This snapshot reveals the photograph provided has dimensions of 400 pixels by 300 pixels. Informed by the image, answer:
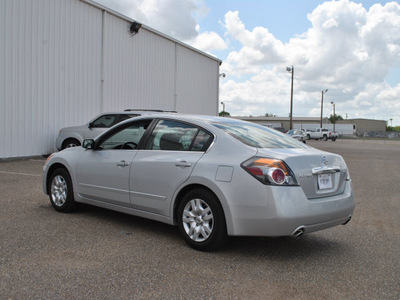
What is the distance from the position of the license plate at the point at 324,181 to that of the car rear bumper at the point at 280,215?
18cm

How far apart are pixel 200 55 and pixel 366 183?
18.2 meters

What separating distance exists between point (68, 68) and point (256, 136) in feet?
43.8

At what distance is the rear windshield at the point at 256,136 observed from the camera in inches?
181

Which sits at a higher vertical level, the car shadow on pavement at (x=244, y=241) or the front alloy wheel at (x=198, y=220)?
the front alloy wheel at (x=198, y=220)

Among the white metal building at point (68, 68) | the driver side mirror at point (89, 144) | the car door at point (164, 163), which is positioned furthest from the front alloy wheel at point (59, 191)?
the white metal building at point (68, 68)

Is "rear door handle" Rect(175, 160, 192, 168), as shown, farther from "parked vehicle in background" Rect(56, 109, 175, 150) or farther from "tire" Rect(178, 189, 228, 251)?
"parked vehicle in background" Rect(56, 109, 175, 150)

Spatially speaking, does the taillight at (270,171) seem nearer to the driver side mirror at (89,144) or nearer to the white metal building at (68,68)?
the driver side mirror at (89,144)

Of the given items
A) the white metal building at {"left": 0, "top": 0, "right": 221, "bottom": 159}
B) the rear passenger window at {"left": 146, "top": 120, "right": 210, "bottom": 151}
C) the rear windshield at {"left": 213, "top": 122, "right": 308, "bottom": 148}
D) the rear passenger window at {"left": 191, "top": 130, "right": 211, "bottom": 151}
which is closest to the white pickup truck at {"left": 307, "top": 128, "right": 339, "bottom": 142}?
the white metal building at {"left": 0, "top": 0, "right": 221, "bottom": 159}

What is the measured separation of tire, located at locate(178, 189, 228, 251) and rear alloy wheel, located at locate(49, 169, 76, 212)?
85.2 inches

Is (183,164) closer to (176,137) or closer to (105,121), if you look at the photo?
(176,137)

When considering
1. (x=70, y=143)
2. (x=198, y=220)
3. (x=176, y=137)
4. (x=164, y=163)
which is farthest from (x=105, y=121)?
(x=198, y=220)

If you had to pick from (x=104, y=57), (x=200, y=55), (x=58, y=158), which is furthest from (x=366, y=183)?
(x=200, y=55)

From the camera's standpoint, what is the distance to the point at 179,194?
15.1 ft

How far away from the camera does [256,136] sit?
15.9 feet
